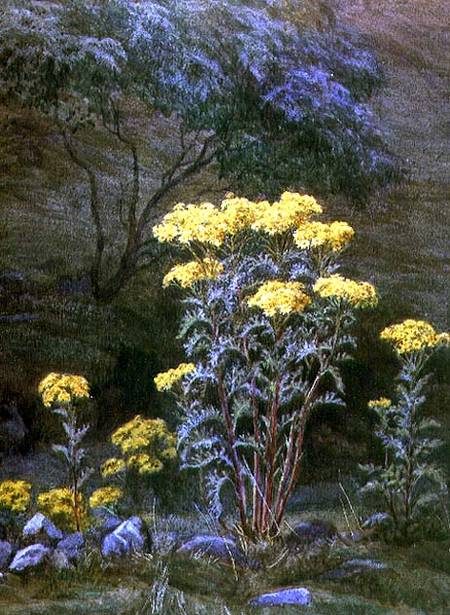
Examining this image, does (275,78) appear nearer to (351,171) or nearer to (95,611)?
(351,171)

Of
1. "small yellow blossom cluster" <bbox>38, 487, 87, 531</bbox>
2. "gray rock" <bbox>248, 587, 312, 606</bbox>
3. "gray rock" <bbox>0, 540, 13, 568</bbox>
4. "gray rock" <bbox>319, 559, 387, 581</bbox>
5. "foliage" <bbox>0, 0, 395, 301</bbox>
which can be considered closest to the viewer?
"gray rock" <bbox>248, 587, 312, 606</bbox>

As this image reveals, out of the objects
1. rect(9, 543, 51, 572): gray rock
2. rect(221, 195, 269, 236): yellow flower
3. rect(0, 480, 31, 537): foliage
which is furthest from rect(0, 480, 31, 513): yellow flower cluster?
rect(221, 195, 269, 236): yellow flower

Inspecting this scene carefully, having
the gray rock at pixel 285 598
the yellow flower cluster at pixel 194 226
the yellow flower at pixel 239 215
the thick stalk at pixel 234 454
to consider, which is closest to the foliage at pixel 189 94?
the yellow flower cluster at pixel 194 226

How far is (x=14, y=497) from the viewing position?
4.88m

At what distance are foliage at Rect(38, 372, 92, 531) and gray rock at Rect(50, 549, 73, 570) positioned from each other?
17 cm

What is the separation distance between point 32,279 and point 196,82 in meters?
1.40

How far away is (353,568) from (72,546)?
1.35 m

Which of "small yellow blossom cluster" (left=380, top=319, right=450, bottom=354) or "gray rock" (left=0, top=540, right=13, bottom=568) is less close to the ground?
"small yellow blossom cluster" (left=380, top=319, right=450, bottom=354)

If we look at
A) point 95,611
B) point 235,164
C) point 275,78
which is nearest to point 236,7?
point 275,78

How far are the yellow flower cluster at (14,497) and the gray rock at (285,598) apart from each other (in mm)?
1224

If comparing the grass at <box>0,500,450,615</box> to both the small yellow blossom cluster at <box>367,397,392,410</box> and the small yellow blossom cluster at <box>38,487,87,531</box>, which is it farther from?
the small yellow blossom cluster at <box>367,397,392,410</box>

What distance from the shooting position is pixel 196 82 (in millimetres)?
5395

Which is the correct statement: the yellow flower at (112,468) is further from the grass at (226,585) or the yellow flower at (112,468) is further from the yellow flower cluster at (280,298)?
the yellow flower cluster at (280,298)

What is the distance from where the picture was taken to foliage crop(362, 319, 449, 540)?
188 inches
